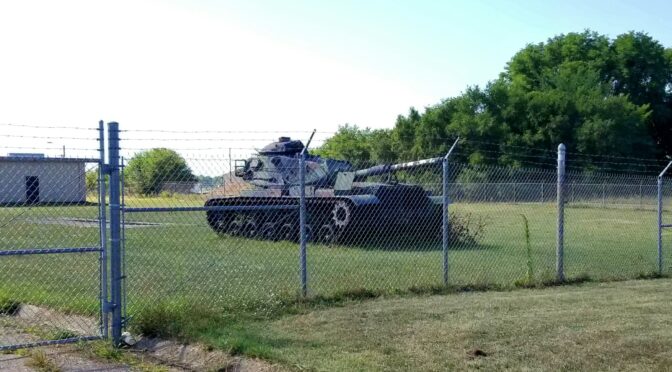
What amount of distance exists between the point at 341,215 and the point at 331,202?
513mm

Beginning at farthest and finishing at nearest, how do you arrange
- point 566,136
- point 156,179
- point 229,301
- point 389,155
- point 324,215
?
point 566,136, point 389,155, point 324,215, point 156,179, point 229,301

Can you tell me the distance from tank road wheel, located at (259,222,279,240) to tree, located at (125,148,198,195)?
7.78 m

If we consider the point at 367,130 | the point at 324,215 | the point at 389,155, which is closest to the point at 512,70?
the point at 367,130

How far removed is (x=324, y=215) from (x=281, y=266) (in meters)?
4.93

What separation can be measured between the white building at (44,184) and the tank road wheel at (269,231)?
30.7 ft

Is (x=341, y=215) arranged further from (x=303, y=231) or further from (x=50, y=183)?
(x=50, y=183)

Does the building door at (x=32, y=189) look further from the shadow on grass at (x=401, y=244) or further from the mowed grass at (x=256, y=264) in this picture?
the shadow on grass at (x=401, y=244)

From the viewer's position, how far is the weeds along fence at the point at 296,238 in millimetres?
7668

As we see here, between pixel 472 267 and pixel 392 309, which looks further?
pixel 472 267

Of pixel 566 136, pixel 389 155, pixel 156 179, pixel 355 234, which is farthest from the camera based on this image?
pixel 566 136

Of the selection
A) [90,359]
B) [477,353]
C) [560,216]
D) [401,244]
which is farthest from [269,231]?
[477,353]

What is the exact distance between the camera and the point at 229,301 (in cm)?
774

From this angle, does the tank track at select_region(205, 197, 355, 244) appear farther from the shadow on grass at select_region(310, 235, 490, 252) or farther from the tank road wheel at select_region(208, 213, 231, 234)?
the shadow on grass at select_region(310, 235, 490, 252)

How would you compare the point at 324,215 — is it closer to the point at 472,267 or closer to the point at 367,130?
the point at 472,267
